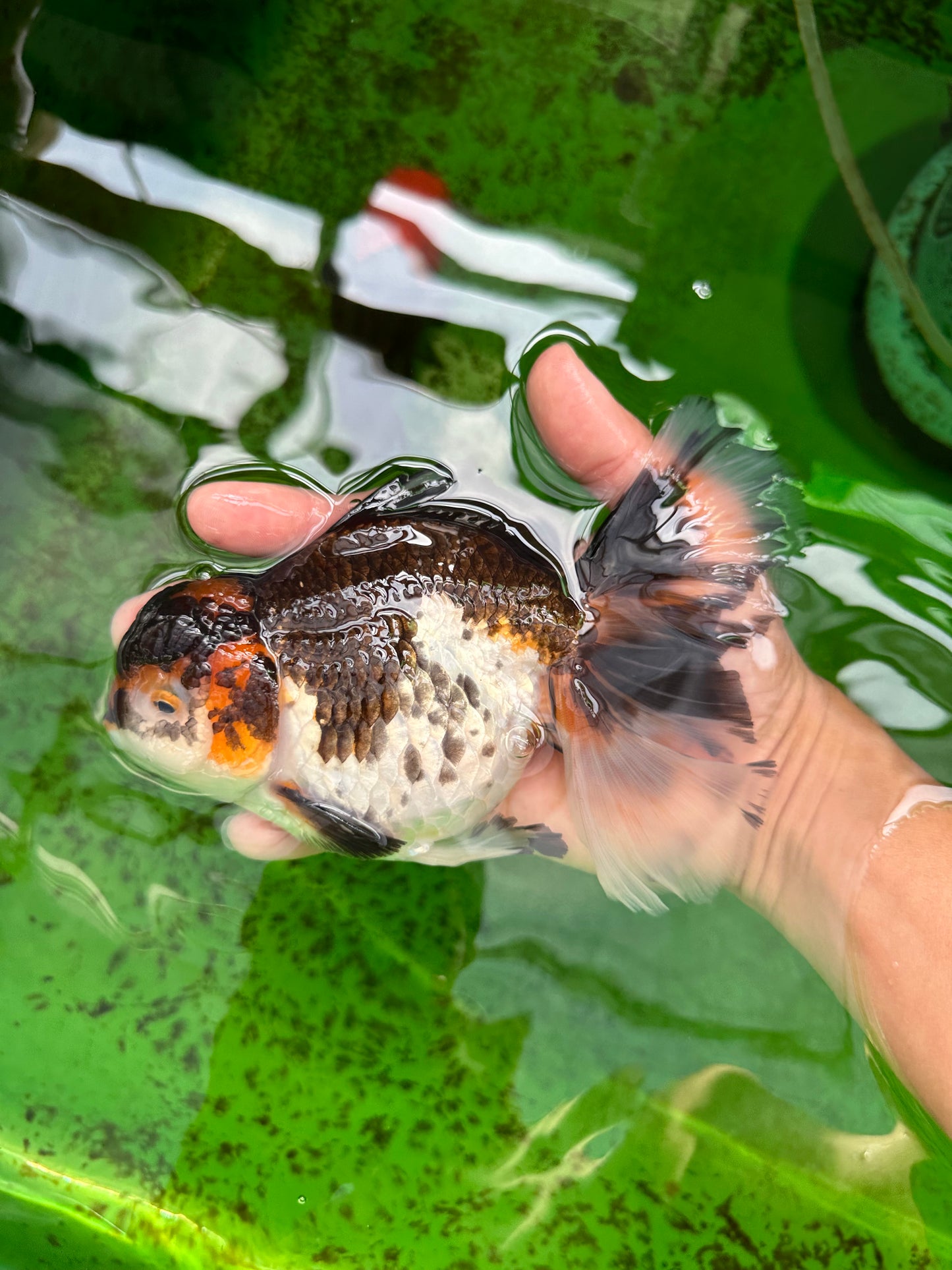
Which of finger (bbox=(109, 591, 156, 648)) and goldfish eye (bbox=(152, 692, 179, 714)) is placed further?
finger (bbox=(109, 591, 156, 648))

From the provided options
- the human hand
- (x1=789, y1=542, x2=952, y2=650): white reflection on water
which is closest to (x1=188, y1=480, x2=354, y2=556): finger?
the human hand

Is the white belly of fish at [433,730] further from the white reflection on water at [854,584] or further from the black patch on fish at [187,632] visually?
the white reflection on water at [854,584]

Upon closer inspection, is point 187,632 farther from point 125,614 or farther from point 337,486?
point 337,486

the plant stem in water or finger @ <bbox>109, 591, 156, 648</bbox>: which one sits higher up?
the plant stem in water

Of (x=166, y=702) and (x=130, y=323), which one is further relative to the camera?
(x=130, y=323)

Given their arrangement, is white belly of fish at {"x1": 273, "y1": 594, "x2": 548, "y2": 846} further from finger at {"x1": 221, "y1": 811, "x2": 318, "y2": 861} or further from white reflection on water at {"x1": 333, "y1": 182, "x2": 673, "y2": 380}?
white reflection on water at {"x1": 333, "y1": 182, "x2": 673, "y2": 380}

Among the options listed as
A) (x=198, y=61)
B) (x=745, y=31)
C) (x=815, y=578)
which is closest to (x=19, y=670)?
(x=198, y=61)

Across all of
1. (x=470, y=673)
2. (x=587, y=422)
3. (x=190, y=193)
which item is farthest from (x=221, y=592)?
(x=190, y=193)
